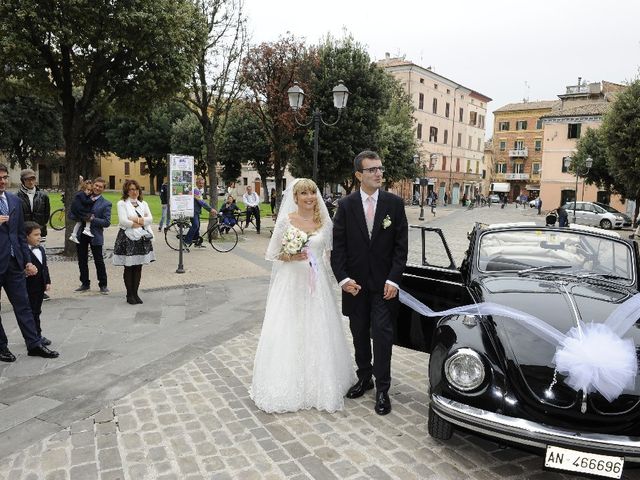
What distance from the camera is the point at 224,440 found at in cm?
374

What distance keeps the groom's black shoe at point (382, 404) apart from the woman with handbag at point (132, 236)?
480 centimetres

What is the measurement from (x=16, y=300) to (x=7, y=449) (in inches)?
81.7

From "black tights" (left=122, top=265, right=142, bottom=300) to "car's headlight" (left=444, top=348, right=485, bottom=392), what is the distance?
5707mm

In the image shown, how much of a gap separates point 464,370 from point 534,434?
1.83ft

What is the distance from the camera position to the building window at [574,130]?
45.2 m

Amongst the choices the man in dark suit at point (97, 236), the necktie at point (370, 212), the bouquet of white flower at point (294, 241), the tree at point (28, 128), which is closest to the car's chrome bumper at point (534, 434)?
the necktie at point (370, 212)

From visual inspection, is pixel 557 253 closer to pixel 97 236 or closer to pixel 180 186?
pixel 97 236

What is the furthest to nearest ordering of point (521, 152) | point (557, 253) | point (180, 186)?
point (521, 152) < point (180, 186) < point (557, 253)

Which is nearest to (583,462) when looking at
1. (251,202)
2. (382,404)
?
(382,404)

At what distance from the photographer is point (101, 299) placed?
7.95 metres

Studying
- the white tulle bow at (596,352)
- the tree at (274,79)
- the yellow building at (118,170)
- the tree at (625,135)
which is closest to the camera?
the white tulle bow at (596,352)

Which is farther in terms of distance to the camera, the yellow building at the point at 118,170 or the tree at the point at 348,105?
the yellow building at the point at 118,170

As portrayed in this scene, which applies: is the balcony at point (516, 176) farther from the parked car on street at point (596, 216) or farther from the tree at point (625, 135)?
the tree at point (625, 135)

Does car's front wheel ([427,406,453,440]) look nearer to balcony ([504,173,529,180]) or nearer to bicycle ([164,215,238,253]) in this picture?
bicycle ([164,215,238,253])
